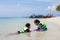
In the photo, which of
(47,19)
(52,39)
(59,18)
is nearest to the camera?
(52,39)

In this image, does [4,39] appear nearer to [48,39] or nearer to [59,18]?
[48,39]

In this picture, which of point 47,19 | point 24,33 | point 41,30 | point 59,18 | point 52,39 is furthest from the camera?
point 47,19

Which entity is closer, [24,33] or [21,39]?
[21,39]

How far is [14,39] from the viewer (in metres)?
4.12

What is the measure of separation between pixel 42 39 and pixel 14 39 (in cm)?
53

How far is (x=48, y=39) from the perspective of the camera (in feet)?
13.0

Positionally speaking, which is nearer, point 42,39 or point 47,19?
point 42,39

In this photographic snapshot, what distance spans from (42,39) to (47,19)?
476cm

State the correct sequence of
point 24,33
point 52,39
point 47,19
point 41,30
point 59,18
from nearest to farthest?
1. point 52,39
2. point 24,33
3. point 41,30
4. point 59,18
5. point 47,19

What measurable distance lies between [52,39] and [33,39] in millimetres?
355

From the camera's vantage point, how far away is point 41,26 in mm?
5238

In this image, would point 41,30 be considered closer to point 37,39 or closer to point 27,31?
point 27,31

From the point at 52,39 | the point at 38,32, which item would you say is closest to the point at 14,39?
the point at 52,39

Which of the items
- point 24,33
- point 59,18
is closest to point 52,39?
point 24,33
